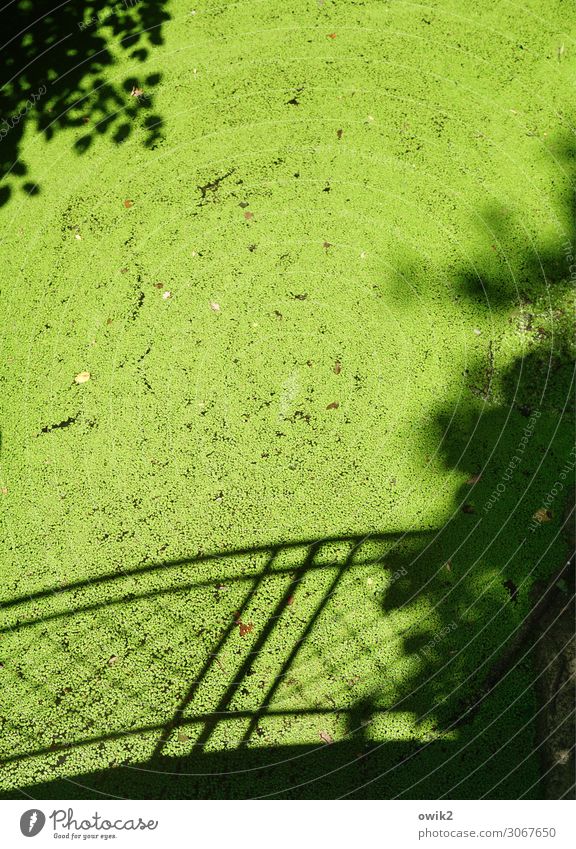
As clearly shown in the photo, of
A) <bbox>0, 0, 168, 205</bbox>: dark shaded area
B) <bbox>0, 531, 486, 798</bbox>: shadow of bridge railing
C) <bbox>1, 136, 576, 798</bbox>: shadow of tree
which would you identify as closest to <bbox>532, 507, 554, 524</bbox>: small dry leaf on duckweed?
<bbox>1, 136, 576, 798</bbox>: shadow of tree

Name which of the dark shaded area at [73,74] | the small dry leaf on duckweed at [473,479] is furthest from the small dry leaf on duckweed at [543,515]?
the dark shaded area at [73,74]

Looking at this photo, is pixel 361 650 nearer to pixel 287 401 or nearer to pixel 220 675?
pixel 220 675

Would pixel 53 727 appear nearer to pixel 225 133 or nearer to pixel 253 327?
pixel 253 327

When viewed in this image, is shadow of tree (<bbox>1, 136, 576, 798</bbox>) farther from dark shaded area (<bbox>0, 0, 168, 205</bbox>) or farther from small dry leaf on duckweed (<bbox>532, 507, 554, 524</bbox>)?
dark shaded area (<bbox>0, 0, 168, 205</bbox>)

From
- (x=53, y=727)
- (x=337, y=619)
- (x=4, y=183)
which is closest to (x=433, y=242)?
(x=337, y=619)

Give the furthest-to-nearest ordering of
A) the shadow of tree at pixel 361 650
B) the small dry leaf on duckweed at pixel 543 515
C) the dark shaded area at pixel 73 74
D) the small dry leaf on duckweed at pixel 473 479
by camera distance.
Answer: the dark shaded area at pixel 73 74 → the small dry leaf on duckweed at pixel 473 479 → the small dry leaf on duckweed at pixel 543 515 → the shadow of tree at pixel 361 650

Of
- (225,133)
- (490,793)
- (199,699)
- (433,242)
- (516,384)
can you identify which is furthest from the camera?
(225,133)

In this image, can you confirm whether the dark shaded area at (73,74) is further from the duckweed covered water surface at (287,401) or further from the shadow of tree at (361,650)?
the shadow of tree at (361,650)

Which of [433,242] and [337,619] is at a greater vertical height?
[433,242]
